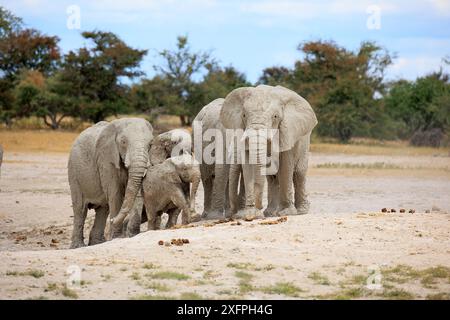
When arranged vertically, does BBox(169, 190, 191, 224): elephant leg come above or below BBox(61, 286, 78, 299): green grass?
above

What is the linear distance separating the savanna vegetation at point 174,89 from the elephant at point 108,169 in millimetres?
26358

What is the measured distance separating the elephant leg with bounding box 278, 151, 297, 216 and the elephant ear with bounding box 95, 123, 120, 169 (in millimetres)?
2347

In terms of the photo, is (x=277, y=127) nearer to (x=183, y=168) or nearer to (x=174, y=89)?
(x=183, y=168)

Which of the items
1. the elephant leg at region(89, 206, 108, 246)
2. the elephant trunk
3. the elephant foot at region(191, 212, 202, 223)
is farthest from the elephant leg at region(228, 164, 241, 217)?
the elephant leg at region(89, 206, 108, 246)

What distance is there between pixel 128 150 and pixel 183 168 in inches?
31.4

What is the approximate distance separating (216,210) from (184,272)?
4684 mm

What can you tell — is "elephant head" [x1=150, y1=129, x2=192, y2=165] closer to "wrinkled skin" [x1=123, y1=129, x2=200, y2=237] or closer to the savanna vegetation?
"wrinkled skin" [x1=123, y1=129, x2=200, y2=237]

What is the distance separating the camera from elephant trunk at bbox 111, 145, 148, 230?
13297 mm

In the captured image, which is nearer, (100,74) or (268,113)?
(268,113)

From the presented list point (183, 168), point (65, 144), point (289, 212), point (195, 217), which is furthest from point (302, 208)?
point (65, 144)

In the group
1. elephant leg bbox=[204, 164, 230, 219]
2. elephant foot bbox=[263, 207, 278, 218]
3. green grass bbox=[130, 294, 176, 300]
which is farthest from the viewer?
elephant leg bbox=[204, 164, 230, 219]

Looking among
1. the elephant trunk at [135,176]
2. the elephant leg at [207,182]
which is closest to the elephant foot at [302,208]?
the elephant leg at [207,182]

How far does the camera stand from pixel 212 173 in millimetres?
15648

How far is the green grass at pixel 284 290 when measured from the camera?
30.9 ft
